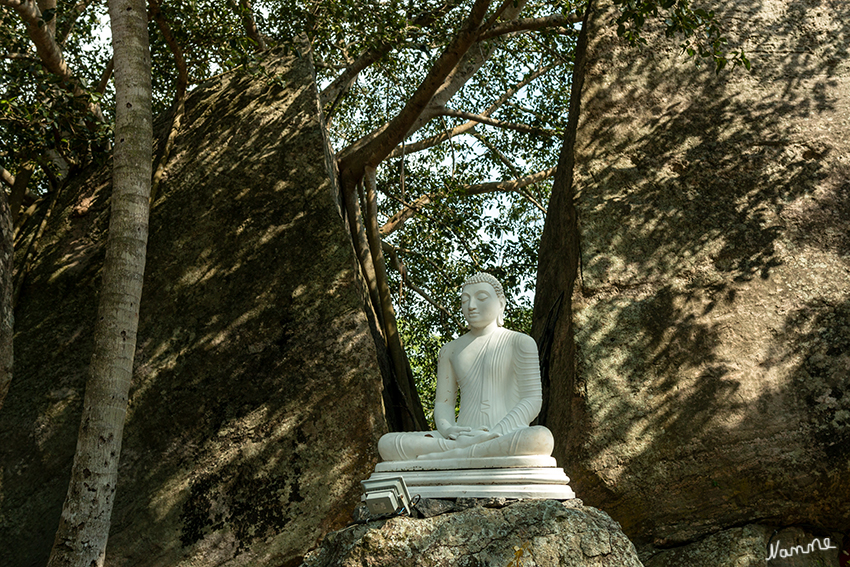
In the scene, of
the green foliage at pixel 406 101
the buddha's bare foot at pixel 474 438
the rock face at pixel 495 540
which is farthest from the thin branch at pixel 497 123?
the rock face at pixel 495 540

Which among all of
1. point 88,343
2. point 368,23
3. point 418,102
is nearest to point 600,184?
point 418,102

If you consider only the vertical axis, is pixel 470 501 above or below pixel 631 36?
below

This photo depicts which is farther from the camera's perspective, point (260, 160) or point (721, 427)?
point (260, 160)

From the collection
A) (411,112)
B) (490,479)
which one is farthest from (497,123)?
(490,479)

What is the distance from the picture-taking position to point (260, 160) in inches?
303

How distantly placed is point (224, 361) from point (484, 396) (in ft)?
9.64

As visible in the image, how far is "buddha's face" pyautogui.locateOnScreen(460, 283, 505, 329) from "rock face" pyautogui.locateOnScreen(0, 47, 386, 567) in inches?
63.9

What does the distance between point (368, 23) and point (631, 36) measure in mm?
3268

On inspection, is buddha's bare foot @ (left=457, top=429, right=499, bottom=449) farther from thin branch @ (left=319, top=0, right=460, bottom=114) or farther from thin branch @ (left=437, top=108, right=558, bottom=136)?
thin branch @ (left=437, top=108, right=558, bottom=136)

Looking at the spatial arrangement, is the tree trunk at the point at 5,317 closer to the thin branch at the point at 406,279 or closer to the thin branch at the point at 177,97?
the thin branch at the point at 177,97

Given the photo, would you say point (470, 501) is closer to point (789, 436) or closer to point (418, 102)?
point (789, 436)

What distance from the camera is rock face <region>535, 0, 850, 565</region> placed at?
18.4ft
